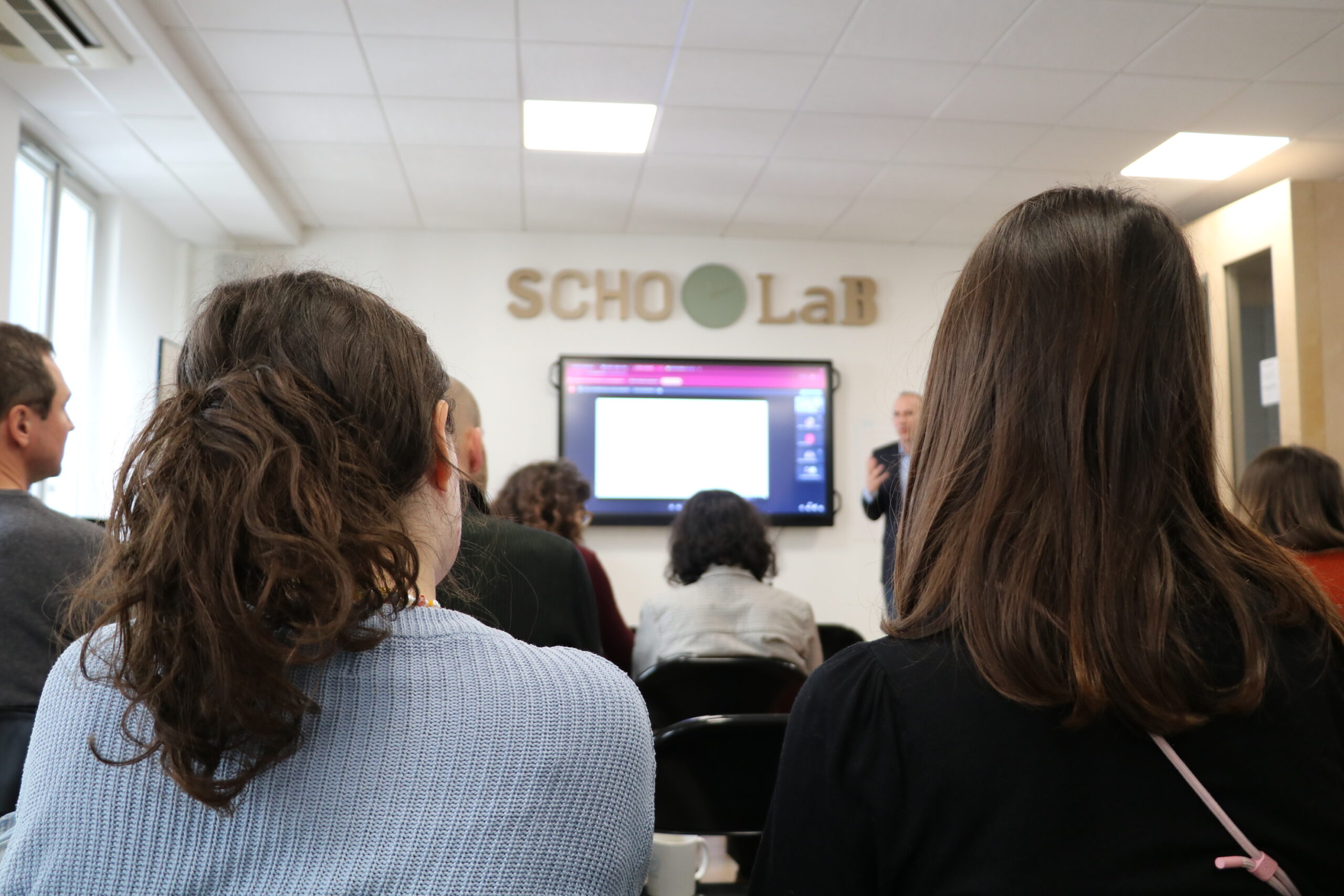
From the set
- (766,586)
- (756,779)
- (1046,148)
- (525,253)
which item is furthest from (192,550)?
(525,253)

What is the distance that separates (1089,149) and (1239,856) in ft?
12.8

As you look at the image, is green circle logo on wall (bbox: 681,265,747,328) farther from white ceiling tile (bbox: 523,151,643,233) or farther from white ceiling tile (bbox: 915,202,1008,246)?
white ceiling tile (bbox: 915,202,1008,246)

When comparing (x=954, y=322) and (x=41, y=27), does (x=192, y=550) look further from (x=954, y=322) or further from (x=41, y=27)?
(x=41, y=27)

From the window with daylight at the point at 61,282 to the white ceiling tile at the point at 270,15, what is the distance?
1037 millimetres

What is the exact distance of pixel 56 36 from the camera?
111 inches

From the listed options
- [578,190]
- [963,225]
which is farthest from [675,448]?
[963,225]

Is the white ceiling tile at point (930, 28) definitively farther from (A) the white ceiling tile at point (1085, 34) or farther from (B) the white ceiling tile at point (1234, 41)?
(B) the white ceiling tile at point (1234, 41)

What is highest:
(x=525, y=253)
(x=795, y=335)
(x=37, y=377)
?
(x=525, y=253)

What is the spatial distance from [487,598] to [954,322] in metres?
1.09

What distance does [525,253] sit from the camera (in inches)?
201

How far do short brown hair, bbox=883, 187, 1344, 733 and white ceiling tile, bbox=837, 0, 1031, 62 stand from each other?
2404 millimetres

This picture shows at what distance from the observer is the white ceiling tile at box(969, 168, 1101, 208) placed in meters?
4.29

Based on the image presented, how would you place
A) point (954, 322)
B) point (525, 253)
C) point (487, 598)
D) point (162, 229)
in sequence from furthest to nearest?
point (525, 253) < point (162, 229) < point (487, 598) < point (954, 322)

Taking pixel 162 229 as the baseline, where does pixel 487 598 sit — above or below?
below
